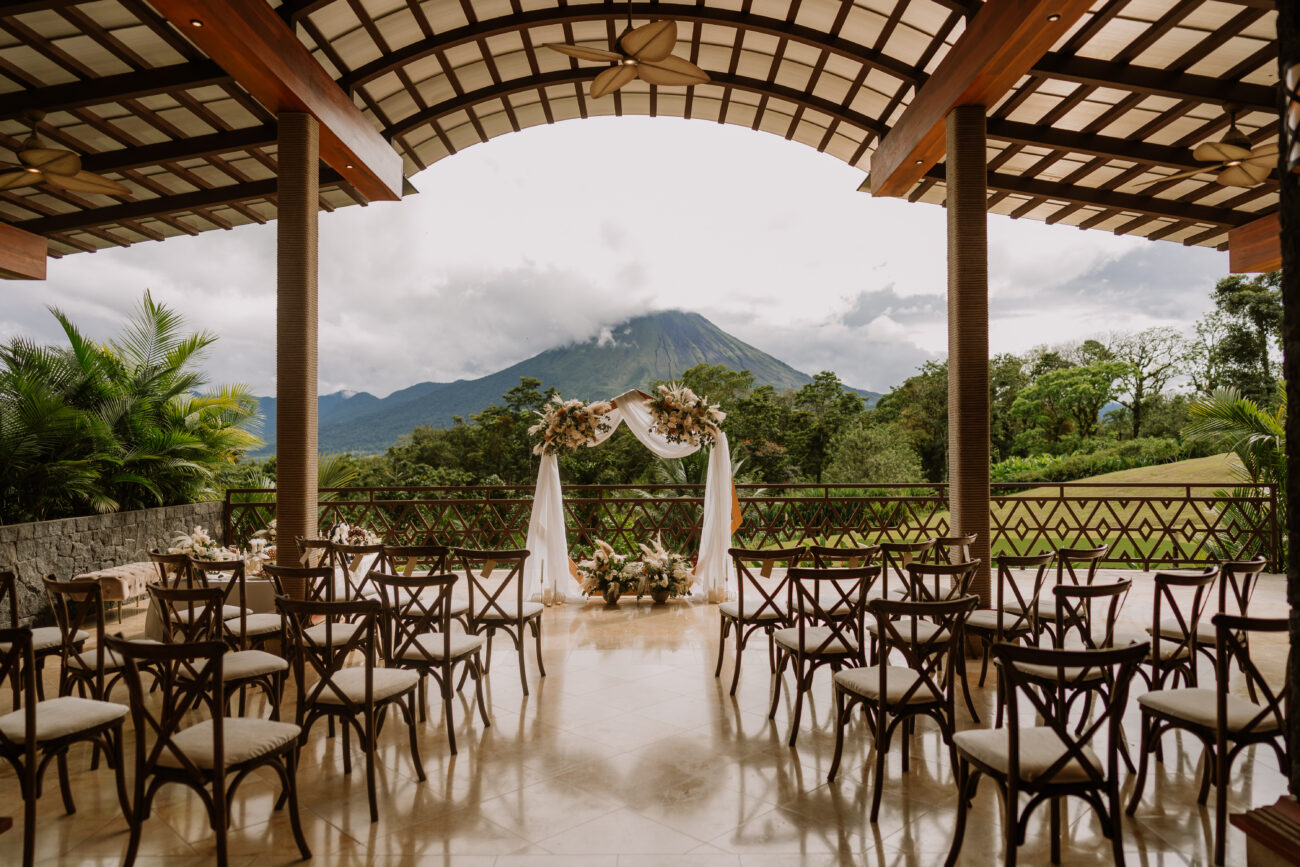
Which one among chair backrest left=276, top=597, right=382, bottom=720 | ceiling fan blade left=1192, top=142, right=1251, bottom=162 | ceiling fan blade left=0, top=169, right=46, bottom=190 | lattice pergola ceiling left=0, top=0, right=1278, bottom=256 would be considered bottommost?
chair backrest left=276, top=597, right=382, bottom=720

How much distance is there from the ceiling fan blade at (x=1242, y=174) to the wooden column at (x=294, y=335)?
292 inches

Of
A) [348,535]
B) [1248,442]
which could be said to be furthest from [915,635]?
[1248,442]

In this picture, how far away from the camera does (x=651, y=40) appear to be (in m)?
4.84

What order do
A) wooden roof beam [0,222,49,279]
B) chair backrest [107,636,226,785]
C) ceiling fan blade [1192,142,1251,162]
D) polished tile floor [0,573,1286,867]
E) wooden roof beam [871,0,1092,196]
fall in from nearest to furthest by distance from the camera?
chair backrest [107,636,226,785] → polished tile floor [0,573,1286,867] → wooden roof beam [871,0,1092,196] → ceiling fan blade [1192,142,1251,162] → wooden roof beam [0,222,49,279]

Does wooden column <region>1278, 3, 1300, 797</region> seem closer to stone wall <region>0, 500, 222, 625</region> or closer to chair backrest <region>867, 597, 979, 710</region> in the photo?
chair backrest <region>867, 597, 979, 710</region>

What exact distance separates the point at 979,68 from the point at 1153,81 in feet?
6.56

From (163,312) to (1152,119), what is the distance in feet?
36.8

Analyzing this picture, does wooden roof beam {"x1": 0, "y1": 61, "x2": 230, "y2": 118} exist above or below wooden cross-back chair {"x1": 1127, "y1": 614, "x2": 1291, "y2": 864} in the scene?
above

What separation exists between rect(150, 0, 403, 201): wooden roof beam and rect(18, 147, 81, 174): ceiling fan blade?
4.66 feet

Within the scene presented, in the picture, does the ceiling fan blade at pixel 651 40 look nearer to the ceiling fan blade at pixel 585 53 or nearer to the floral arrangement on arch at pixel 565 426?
the ceiling fan blade at pixel 585 53

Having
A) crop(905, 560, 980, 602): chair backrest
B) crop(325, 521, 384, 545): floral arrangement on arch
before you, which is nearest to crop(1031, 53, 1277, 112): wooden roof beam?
crop(905, 560, 980, 602): chair backrest

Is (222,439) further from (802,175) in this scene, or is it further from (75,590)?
(802,175)

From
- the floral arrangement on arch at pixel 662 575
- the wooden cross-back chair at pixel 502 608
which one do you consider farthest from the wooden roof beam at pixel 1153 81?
the wooden cross-back chair at pixel 502 608

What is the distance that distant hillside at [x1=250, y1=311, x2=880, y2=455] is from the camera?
2628 inches
